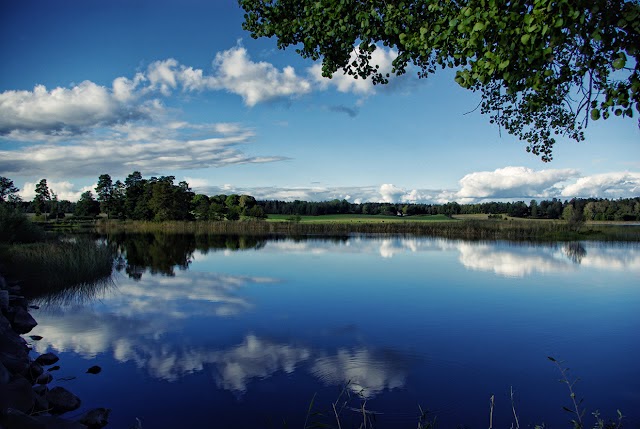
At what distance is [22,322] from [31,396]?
7248 mm

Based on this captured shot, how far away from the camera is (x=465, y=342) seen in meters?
11.2

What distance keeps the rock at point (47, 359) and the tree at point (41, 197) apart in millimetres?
106653

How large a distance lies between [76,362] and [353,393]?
6.47 m

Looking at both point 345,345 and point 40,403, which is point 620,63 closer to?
point 345,345

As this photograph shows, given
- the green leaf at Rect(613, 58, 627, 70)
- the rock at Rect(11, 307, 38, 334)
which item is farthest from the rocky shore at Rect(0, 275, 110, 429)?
the green leaf at Rect(613, 58, 627, 70)

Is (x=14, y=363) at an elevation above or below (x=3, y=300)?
below

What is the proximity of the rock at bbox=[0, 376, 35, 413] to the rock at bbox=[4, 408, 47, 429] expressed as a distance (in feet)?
3.66

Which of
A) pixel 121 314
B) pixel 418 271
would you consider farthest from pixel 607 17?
pixel 418 271

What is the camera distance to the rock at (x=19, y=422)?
461 centimetres

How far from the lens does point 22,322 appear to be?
11.8 meters

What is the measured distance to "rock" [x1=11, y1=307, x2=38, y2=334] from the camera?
11.6 metres

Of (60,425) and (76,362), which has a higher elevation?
(60,425)

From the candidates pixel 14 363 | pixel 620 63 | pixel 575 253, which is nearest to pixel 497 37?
pixel 620 63

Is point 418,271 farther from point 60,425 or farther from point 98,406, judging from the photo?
point 60,425
